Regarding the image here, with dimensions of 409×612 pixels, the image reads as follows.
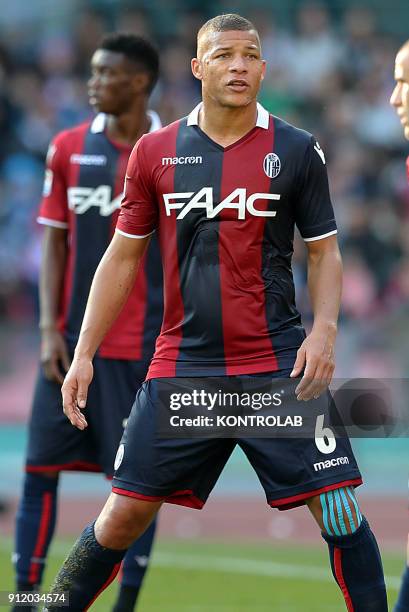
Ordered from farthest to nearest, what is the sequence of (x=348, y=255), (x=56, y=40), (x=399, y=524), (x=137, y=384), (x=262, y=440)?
(x=56, y=40) → (x=348, y=255) → (x=399, y=524) → (x=137, y=384) → (x=262, y=440)

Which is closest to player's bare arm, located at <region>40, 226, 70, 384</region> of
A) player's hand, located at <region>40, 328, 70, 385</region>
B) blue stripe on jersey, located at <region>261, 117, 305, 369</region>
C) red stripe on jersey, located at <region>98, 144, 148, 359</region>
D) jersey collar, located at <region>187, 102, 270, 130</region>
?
player's hand, located at <region>40, 328, 70, 385</region>

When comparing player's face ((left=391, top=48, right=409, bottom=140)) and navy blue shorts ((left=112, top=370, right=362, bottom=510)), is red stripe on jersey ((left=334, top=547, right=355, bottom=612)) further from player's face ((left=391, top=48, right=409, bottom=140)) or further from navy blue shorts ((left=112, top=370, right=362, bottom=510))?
player's face ((left=391, top=48, right=409, bottom=140))

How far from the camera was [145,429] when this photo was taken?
4.96 m

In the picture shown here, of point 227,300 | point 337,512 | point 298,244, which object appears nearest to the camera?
point 337,512

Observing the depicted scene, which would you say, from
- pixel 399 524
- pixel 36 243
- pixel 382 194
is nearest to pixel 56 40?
pixel 36 243

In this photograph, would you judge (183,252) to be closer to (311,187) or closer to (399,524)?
(311,187)

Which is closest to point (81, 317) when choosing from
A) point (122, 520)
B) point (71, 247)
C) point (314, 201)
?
point (71, 247)

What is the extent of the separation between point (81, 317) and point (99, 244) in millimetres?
377

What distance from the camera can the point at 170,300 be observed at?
5070mm

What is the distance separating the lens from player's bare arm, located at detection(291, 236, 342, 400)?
481 cm

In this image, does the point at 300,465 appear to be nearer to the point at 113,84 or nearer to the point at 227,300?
the point at 227,300

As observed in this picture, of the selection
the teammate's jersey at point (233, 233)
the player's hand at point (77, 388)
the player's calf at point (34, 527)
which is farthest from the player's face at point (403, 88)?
the player's calf at point (34, 527)

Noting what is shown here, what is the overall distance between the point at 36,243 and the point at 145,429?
366 inches

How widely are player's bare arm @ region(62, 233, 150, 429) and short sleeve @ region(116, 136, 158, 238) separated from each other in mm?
49
